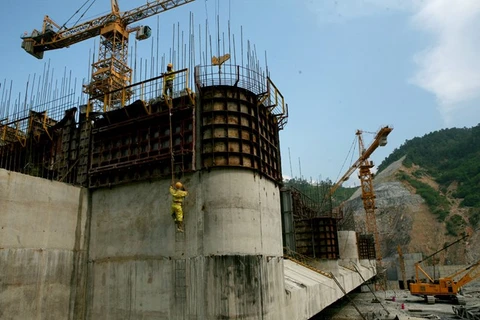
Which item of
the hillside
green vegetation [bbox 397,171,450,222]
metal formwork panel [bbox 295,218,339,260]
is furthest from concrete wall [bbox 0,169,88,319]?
green vegetation [bbox 397,171,450,222]

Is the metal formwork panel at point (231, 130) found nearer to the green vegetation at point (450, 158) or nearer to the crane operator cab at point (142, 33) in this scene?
the crane operator cab at point (142, 33)

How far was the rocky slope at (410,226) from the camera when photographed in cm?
8106

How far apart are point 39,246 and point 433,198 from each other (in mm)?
108475

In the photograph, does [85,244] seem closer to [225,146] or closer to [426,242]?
[225,146]

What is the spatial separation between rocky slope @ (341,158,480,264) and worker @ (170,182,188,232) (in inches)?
2842

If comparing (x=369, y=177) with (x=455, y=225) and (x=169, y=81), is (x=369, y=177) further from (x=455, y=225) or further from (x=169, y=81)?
(x=169, y=81)

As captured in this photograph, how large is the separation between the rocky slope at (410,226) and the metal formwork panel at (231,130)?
6986 cm

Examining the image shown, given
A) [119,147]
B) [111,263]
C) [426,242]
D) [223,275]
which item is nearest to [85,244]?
[111,263]

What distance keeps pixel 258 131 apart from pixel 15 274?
37.2 feet

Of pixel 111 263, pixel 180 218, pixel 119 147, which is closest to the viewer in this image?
pixel 180 218

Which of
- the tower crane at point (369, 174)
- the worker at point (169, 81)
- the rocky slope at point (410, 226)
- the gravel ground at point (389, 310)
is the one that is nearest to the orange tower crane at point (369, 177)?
the tower crane at point (369, 174)

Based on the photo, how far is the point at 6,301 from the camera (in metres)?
13.2

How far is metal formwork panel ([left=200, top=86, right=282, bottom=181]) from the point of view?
14.7 meters

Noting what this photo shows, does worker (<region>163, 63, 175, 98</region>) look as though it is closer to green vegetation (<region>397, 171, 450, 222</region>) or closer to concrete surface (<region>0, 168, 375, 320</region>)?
concrete surface (<region>0, 168, 375, 320</region>)
